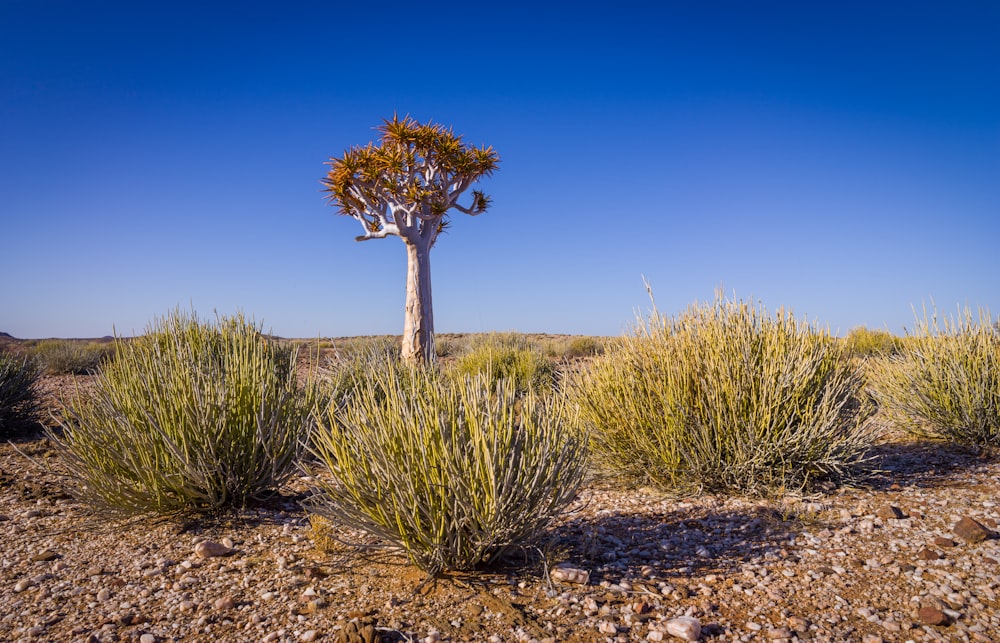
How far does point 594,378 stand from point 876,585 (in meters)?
2.55

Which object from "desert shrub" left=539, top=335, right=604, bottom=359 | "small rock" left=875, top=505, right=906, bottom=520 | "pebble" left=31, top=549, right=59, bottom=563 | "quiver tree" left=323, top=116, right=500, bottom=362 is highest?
"quiver tree" left=323, top=116, right=500, bottom=362

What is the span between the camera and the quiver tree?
954 cm

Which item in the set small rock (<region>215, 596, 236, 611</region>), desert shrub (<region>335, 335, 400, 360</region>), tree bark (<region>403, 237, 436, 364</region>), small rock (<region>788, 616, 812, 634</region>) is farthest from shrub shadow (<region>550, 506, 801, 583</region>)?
tree bark (<region>403, 237, 436, 364</region>)

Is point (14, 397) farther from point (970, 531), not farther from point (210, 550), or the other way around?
point (970, 531)

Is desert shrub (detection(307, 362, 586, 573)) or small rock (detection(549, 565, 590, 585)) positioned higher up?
desert shrub (detection(307, 362, 586, 573))

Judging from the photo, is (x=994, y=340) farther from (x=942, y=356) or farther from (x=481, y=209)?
(x=481, y=209)

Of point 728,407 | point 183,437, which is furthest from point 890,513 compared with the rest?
point 183,437

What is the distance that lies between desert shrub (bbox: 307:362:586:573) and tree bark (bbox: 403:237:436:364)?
6399 mm

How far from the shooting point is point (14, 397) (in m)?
7.14

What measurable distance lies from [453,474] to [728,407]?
243 cm

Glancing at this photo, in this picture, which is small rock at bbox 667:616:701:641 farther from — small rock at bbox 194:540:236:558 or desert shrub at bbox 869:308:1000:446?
desert shrub at bbox 869:308:1000:446

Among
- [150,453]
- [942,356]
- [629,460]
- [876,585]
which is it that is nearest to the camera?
[876,585]

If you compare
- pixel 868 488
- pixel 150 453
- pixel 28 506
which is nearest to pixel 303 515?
pixel 150 453

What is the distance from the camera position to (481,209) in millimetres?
10875
